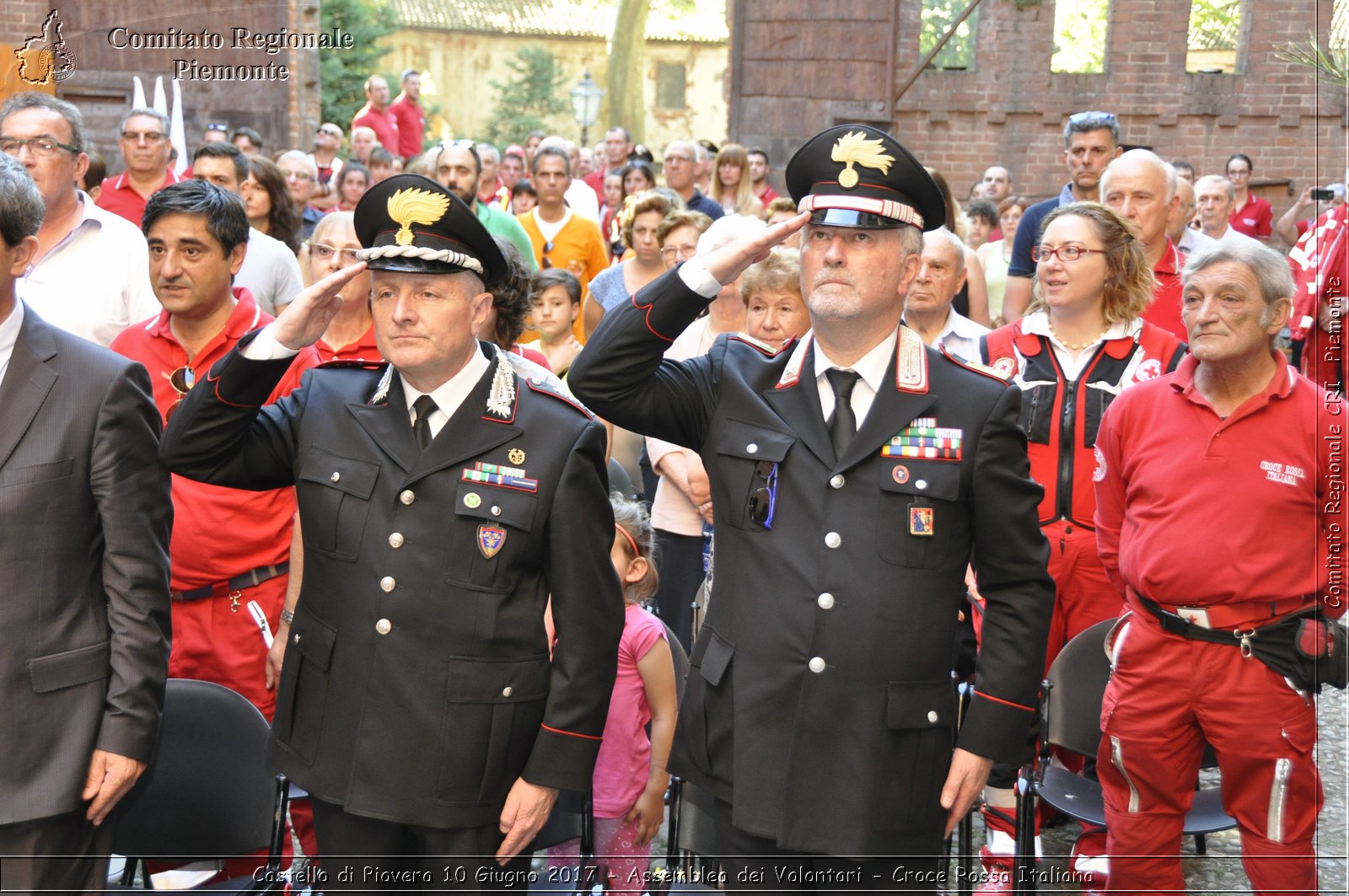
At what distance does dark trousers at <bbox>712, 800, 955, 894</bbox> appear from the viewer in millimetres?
2842

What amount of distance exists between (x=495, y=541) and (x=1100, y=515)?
229 cm

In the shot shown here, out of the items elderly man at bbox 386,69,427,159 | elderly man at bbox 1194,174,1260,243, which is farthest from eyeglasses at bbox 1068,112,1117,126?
elderly man at bbox 386,69,427,159

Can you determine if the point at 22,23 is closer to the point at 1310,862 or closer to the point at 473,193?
the point at 473,193

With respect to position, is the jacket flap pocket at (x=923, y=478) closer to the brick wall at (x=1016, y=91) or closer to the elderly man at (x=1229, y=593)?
the elderly man at (x=1229, y=593)

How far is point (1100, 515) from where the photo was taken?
172 inches

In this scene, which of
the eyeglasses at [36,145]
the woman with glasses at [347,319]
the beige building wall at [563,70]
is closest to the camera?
the woman with glasses at [347,319]

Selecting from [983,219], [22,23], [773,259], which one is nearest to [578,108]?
[22,23]

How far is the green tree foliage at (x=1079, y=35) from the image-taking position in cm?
1806

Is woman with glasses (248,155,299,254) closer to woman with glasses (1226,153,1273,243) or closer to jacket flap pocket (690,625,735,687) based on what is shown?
jacket flap pocket (690,625,735,687)

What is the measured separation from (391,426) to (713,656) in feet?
3.02

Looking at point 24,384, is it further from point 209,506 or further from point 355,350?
point 355,350

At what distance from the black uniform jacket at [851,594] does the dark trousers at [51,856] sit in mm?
1419

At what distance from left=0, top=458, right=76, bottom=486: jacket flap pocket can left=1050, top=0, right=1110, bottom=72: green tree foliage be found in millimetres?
17249

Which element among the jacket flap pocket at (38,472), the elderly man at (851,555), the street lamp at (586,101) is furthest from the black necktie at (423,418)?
the street lamp at (586,101)
